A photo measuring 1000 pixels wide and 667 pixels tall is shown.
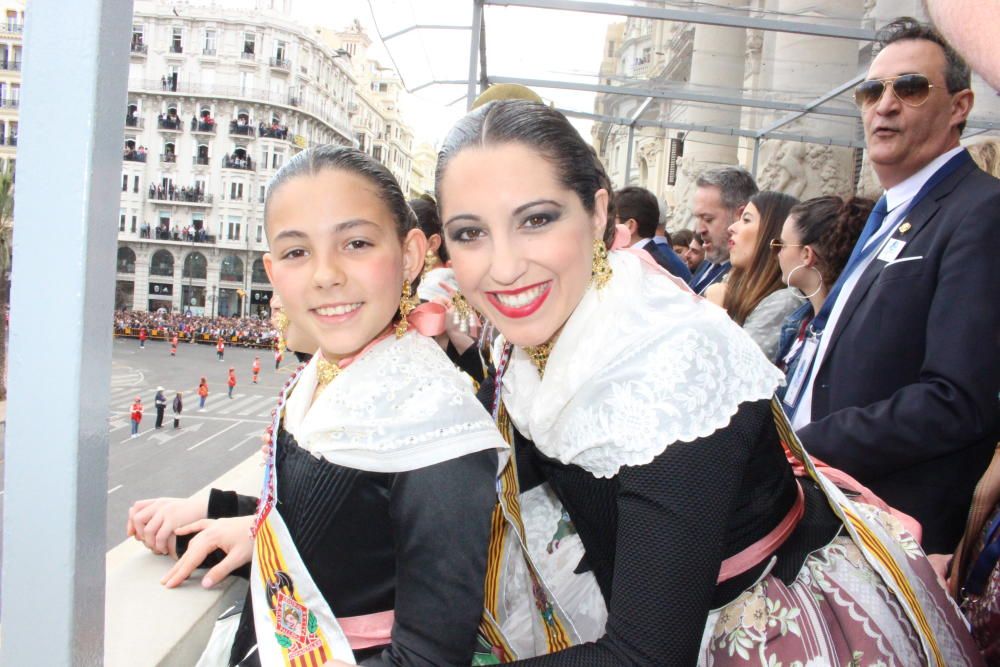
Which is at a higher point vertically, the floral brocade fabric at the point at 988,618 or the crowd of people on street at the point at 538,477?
the crowd of people on street at the point at 538,477

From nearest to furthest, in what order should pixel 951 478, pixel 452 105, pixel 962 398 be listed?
pixel 962 398
pixel 951 478
pixel 452 105

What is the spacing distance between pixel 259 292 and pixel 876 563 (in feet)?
125

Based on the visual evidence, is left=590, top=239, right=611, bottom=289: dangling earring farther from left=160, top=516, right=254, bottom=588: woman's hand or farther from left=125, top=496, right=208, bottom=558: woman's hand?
left=125, top=496, right=208, bottom=558: woman's hand

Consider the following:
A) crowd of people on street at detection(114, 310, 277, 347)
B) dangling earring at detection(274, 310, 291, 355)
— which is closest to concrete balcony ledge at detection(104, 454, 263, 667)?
dangling earring at detection(274, 310, 291, 355)

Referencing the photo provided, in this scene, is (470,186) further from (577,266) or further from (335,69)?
(335,69)

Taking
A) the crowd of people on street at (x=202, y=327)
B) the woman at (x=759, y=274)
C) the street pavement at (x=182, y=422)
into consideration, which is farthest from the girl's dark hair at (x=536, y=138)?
the crowd of people on street at (x=202, y=327)

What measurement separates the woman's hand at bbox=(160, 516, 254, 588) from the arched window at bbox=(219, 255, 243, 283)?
25870mm

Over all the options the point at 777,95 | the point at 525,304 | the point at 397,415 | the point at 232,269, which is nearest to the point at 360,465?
the point at 397,415

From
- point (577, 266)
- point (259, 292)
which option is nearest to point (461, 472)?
point (577, 266)

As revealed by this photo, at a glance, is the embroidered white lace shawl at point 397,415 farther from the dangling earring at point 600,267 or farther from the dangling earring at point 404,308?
the dangling earring at point 600,267

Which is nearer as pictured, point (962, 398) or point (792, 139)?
point (962, 398)

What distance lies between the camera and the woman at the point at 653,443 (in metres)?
1.10

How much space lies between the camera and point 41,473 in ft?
2.31

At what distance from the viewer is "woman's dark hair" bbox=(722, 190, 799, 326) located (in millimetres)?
3293
